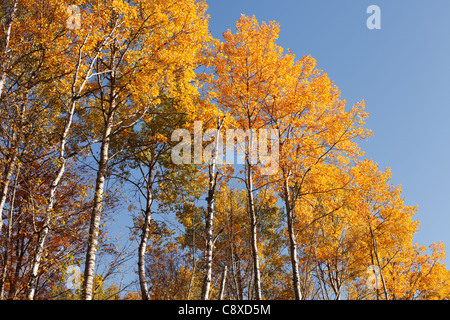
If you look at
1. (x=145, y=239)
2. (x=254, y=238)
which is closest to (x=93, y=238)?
(x=145, y=239)

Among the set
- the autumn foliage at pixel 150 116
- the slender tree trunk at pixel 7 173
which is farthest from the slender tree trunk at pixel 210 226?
the slender tree trunk at pixel 7 173

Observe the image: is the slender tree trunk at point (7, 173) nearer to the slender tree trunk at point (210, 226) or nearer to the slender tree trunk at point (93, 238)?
the slender tree trunk at point (93, 238)

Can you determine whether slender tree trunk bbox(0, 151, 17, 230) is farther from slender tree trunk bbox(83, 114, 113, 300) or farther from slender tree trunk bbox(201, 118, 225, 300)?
Answer: slender tree trunk bbox(201, 118, 225, 300)

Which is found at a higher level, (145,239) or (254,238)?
(145,239)

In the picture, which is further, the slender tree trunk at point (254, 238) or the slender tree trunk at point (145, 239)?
the slender tree trunk at point (145, 239)

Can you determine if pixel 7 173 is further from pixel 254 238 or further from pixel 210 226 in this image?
pixel 254 238

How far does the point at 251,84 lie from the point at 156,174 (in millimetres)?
4940

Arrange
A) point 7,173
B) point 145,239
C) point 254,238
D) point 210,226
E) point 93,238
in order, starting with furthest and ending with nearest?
point 145,239 < point 254,238 < point 210,226 < point 7,173 < point 93,238

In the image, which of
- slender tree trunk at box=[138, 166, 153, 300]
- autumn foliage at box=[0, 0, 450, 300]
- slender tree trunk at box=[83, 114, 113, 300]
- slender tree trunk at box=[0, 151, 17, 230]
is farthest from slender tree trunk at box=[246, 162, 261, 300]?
slender tree trunk at box=[0, 151, 17, 230]

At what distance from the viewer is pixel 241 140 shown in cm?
1080

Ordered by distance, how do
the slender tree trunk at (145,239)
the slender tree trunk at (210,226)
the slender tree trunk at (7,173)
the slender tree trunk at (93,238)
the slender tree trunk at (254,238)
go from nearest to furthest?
the slender tree trunk at (93,238) → the slender tree trunk at (7,173) → the slender tree trunk at (210,226) → the slender tree trunk at (254,238) → the slender tree trunk at (145,239)
